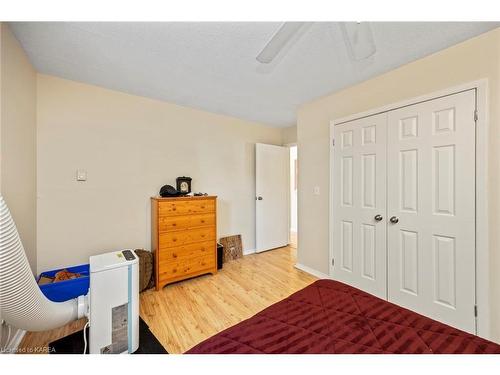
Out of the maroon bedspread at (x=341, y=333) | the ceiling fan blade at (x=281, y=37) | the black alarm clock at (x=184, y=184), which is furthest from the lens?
the black alarm clock at (x=184, y=184)

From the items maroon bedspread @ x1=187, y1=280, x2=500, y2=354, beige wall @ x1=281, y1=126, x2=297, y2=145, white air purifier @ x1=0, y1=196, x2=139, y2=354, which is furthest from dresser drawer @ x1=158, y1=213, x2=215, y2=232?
beige wall @ x1=281, y1=126, x2=297, y2=145

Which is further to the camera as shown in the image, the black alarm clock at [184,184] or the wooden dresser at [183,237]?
the black alarm clock at [184,184]

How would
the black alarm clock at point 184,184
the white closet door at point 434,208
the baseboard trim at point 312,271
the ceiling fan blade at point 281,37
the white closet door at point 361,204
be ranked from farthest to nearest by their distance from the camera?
the black alarm clock at point 184,184 < the baseboard trim at point 312,271 < the white closet door at point 361,204 < the white closet door at point 434,208 < the ceiling fan blade at point 281,37

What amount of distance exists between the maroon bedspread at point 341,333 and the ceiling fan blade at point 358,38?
140 cm

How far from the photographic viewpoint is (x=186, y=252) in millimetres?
2574

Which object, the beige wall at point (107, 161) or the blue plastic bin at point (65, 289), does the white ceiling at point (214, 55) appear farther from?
the blue plastic bin at point (65, 289)

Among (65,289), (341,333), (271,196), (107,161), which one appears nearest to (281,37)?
(341,333)

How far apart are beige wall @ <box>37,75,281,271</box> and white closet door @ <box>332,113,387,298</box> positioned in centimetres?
179

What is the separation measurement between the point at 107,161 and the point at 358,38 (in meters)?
2.68

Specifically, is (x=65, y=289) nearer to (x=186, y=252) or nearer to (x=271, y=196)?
(x=186, y=252)

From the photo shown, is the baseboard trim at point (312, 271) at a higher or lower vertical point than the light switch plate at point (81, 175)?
lower

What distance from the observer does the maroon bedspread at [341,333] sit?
0.78 m

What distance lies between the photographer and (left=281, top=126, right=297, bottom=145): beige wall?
3947 mm

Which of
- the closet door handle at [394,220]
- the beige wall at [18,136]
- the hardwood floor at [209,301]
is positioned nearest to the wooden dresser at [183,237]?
the hardwood floor at [209,301]
